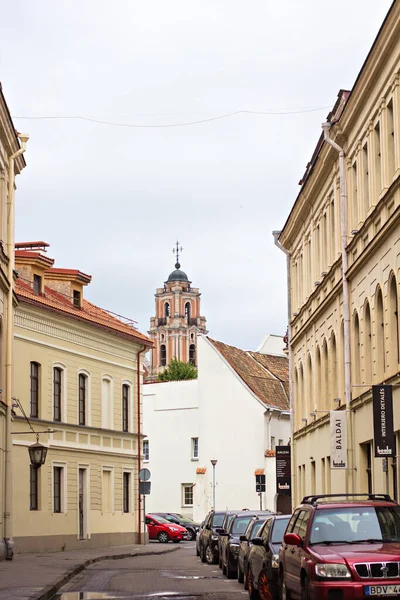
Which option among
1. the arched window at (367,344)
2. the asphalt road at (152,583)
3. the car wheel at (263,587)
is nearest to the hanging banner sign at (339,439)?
the arched window at (367,344)

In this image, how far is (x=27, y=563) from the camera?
3108 centimetres

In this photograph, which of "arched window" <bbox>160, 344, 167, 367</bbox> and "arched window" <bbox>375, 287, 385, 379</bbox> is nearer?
"arched window" <bbox>375, 287, 385, 379</bbox>

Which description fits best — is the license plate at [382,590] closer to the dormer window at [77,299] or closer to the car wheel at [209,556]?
the car wheel at [209,556]

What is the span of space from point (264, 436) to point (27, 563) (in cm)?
3334

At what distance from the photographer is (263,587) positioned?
18359 millimetres

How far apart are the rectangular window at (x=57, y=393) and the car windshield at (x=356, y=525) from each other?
29275 mm

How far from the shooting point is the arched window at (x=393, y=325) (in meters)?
24.8

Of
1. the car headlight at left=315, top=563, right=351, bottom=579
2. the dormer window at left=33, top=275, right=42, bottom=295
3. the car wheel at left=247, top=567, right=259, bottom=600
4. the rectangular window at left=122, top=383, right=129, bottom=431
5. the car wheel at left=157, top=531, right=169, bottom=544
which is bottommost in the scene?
the car wheel at left=157, top=531, right=169, bottom=544

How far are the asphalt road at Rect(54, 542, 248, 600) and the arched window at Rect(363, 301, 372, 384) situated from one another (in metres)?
Result: 5.92

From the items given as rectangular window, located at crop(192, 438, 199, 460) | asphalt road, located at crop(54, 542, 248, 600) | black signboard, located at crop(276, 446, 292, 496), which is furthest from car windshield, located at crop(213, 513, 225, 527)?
rectangular window, located at crop(192, 438, 199, 460)

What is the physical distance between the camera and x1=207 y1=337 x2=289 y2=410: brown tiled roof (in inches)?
2579

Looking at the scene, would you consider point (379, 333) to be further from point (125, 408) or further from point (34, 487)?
point (125, 408)

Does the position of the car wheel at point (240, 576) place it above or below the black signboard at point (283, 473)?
below

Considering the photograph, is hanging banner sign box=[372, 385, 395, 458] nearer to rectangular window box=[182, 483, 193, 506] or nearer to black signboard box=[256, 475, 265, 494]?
black signboard box=[256, 475, 265, 494]
